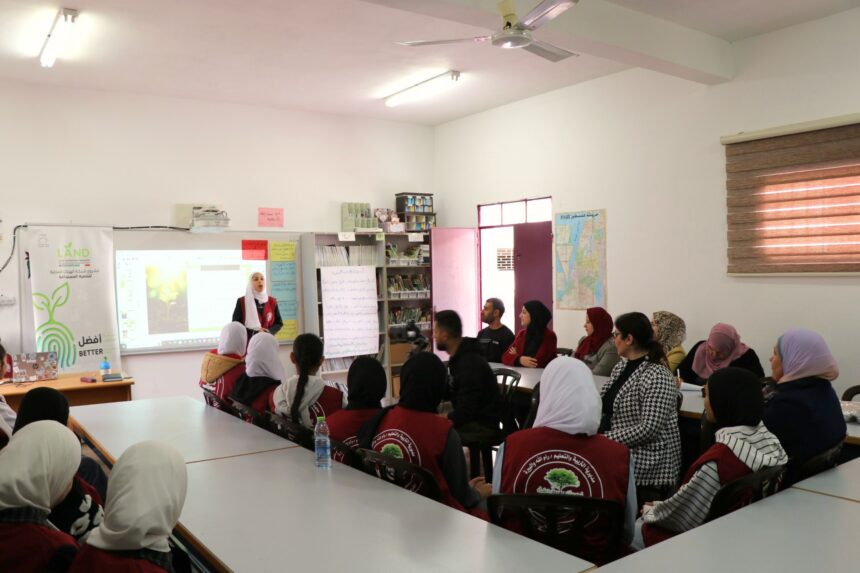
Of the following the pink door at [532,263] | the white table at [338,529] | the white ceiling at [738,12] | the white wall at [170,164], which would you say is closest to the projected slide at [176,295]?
the white wall at [170,164]

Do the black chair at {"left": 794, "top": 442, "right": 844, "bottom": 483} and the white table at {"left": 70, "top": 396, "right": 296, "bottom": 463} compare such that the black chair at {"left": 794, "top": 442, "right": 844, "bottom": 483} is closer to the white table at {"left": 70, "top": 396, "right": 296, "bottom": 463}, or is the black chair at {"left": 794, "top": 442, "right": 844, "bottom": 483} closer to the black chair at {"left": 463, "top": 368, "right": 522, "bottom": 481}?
the black chair at {"left": 463, "top": 368, "right": 522, "bottom": 481}

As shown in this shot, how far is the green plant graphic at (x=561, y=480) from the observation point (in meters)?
2.23

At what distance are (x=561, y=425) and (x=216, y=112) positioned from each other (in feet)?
19.3

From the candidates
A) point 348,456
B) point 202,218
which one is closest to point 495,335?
point 202,218

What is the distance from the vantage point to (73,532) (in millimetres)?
2037

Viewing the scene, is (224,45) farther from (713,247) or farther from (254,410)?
(713,247)

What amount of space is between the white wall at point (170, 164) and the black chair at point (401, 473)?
4.79m

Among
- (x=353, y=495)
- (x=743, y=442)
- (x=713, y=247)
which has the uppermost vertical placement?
(x=713, y=247)

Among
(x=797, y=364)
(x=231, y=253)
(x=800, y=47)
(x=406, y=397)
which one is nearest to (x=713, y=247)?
(x=800, y=47)

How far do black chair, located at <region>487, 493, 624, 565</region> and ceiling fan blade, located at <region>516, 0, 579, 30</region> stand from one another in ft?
7.63

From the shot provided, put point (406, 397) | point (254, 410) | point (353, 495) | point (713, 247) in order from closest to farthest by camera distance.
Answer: point (353, 495) → point (406, 397) → point (254, 410) → point (713, 247)

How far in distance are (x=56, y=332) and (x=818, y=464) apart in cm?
613

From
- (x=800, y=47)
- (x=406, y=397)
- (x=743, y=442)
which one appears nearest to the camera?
(x=743, y=442)

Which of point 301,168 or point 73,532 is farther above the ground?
point 301,168
